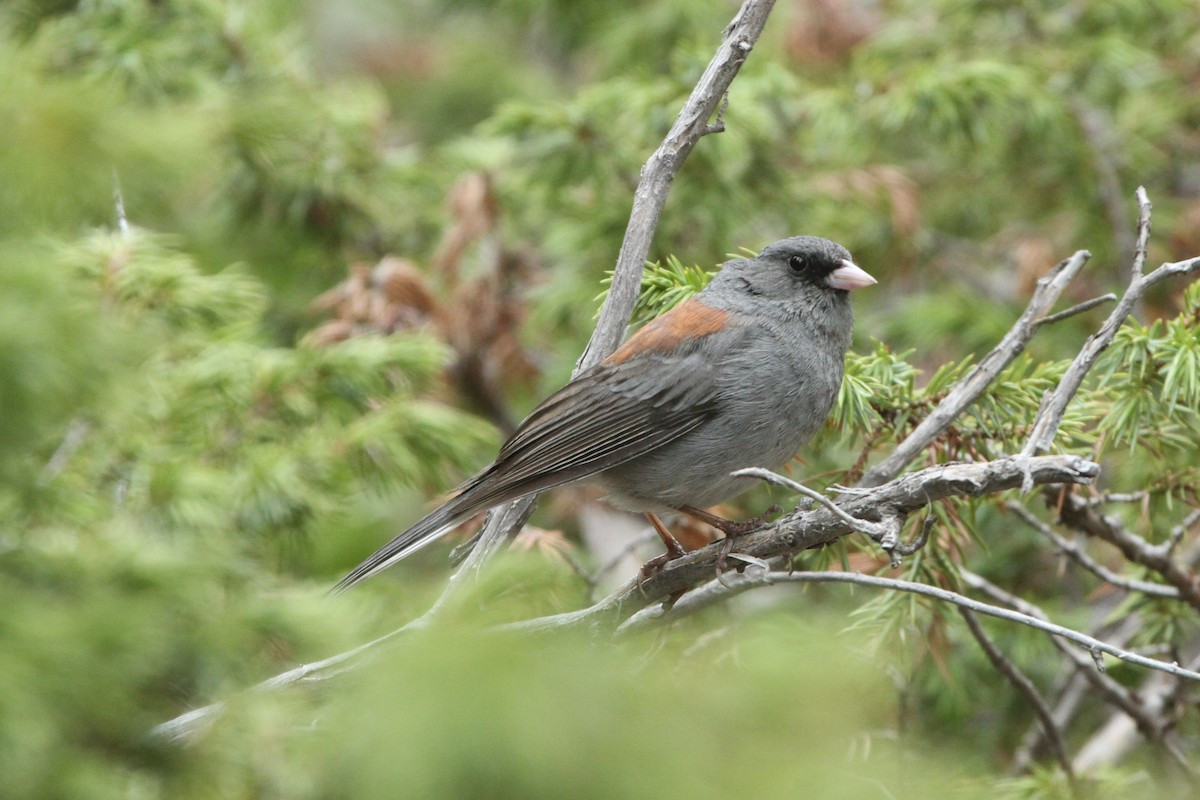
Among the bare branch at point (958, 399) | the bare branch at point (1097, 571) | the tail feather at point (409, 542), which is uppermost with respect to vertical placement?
the bare branch at point (958, 399)

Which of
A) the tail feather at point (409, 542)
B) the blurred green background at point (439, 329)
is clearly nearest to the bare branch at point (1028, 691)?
the blurred green background at point (439, 329)

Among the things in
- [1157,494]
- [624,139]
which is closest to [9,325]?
[1157,494]

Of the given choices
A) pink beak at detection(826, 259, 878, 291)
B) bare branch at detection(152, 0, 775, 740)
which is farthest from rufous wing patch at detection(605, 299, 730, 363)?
pink beak at detection(826, 259, 878, 291)

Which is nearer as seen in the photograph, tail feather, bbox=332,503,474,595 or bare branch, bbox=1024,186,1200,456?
bare branch, bbox=1024,186,1200,456

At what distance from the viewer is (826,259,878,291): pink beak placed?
2654 mm

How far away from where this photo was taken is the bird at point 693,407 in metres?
2.44

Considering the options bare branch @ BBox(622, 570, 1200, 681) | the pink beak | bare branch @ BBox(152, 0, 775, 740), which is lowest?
bare branch @ BBox(622, 570, 1200, 681)

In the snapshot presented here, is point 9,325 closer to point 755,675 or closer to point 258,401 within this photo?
point 755,675

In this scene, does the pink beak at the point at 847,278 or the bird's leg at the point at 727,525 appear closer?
the bird's leg at the point at 727,525

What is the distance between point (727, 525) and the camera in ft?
7.72

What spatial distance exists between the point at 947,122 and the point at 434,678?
10.2 ft

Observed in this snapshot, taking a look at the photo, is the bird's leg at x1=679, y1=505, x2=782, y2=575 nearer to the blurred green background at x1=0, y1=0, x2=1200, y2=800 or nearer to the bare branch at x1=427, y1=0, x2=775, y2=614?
the blurred green background at x1=0, y1=0, x2=1200, y2=800

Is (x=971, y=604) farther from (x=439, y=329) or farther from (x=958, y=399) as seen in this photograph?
(x=439, y=329)

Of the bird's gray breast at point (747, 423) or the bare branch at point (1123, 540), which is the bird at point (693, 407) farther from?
the bare branch at point (1123, 540)
